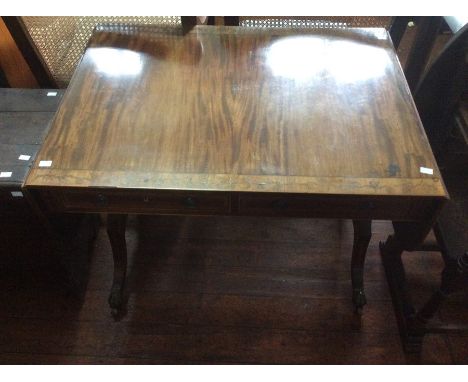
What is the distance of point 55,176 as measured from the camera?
84 centimetres

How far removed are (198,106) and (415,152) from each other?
542 millimetres

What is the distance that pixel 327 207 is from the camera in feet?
2.93

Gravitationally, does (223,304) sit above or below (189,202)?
below

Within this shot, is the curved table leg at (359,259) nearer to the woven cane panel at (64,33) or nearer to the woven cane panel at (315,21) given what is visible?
the woven cane panel at (315,21)

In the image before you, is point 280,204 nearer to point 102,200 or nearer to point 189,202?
point 189,202

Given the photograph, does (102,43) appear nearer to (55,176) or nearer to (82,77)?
(82,77)

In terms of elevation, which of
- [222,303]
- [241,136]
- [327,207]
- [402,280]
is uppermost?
[241,136]

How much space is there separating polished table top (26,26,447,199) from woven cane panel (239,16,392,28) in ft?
0.43

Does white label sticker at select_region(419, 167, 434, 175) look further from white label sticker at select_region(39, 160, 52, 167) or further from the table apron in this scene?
white label sticker at select_region(39, 160, 52, 167)

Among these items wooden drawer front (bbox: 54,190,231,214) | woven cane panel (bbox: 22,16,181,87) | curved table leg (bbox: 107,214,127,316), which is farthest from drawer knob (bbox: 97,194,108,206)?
woven cane panel (bbox: 22,16,181,87)

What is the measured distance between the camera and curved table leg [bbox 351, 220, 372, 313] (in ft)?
4.02

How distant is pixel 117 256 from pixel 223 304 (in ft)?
1.33

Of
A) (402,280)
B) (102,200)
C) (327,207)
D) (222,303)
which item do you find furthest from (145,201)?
(402,280)
